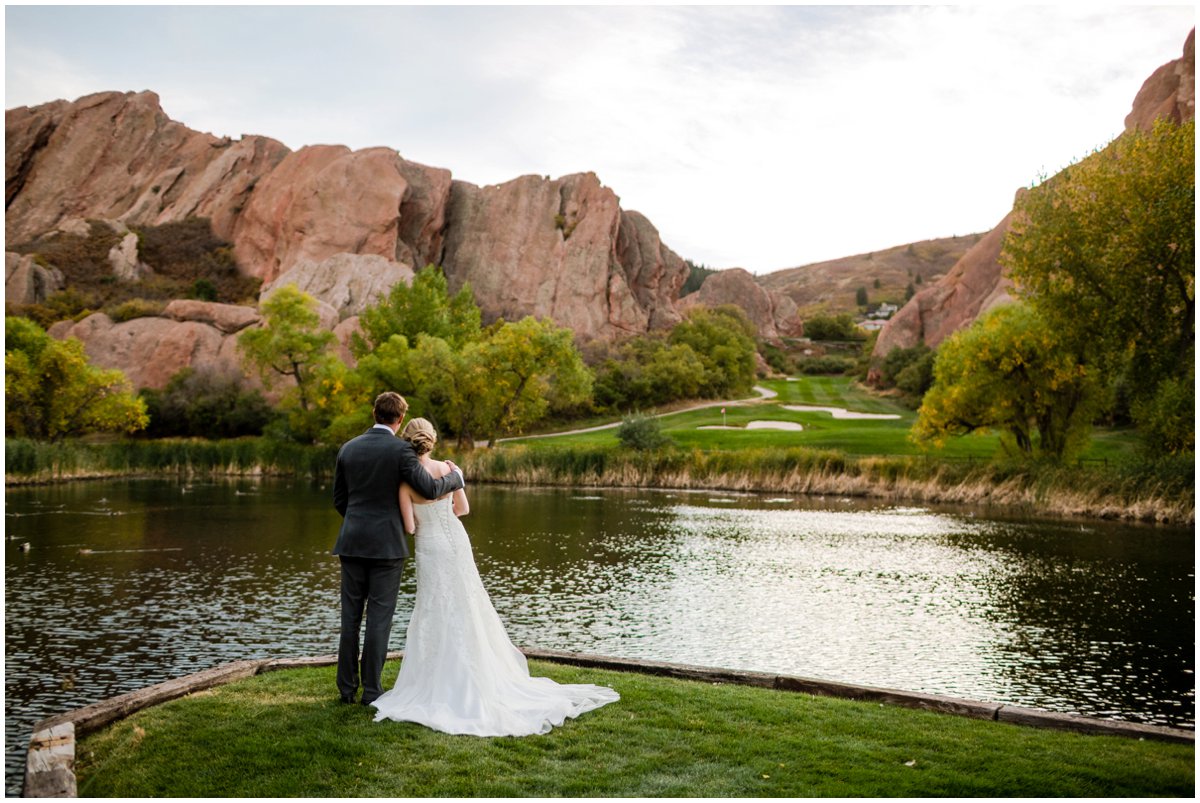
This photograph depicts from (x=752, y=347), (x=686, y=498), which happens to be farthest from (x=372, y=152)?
(x=686, y=498)

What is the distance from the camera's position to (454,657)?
7.61 metres

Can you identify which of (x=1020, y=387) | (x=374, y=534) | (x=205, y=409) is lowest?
(x=374, y=534)

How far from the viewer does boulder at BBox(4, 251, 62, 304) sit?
7188cm

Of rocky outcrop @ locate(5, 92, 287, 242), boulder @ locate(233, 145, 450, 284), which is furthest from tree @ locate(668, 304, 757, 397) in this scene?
rocky outcrop @ locate(5, 92, 287, 242)

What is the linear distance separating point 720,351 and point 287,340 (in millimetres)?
34675

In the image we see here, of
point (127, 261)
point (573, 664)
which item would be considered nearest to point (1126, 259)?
point (573, 664)

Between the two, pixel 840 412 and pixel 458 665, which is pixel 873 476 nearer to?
pixel 840 412

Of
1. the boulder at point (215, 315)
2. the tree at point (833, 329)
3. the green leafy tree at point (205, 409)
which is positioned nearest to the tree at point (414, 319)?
the boulder at point (215, 315)

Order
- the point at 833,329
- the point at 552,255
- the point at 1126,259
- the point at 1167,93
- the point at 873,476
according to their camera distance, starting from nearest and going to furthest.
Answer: the point at 1126,259, the point at 873,476, the point at 1167,93, the point at 552,255, the point at 833,329

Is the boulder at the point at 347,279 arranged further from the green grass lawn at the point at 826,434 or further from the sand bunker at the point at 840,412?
the sand bunker at the point at 840,412

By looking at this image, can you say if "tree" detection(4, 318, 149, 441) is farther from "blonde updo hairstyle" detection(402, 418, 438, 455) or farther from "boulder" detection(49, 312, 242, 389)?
"blonde updo hairstyle" detection(402, 418, 438, 455)

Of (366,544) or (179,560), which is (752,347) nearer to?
(179,560)

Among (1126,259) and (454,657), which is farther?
(1126,259)

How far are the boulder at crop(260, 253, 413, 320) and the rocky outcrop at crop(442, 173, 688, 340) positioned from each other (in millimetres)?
9780
